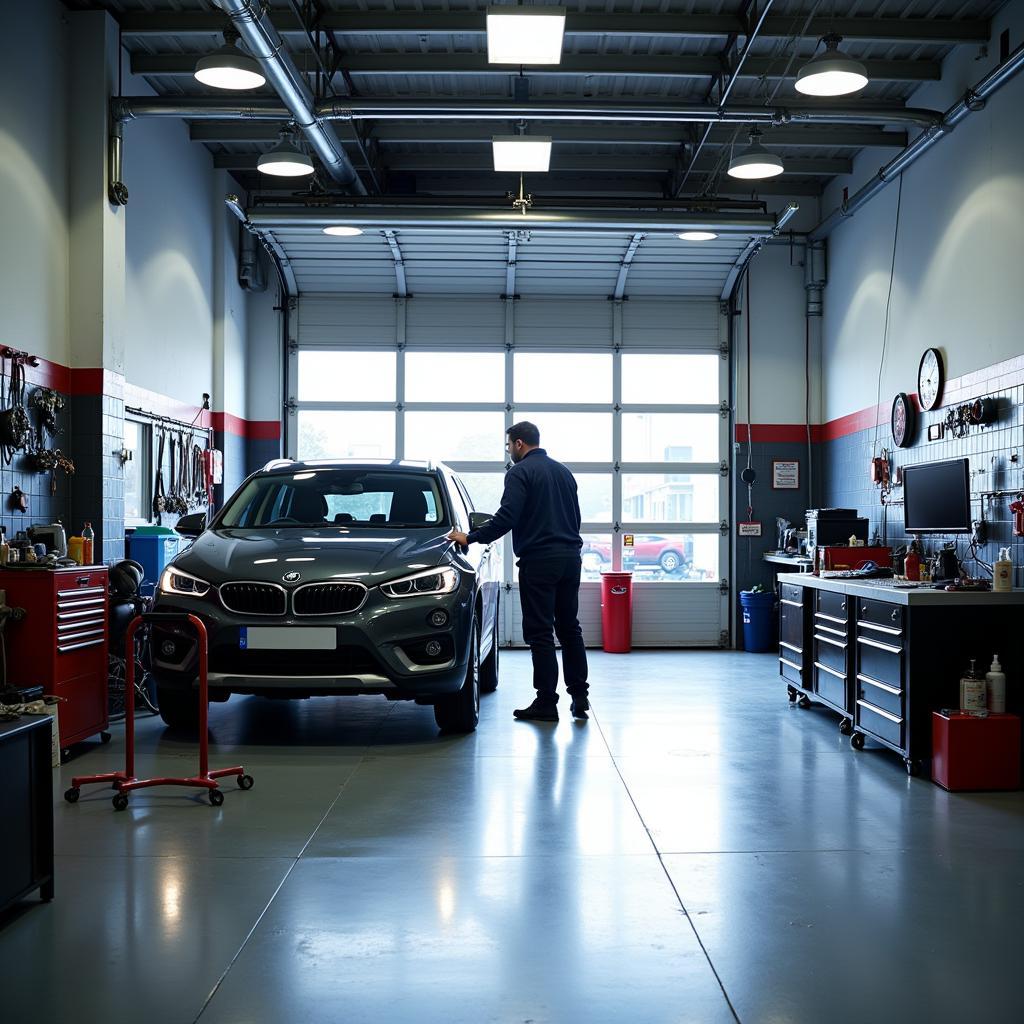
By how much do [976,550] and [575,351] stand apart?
18.8 ft

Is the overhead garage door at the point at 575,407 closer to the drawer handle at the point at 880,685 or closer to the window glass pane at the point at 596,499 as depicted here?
the window glass pane at the point at 596,499

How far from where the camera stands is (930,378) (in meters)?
8.38

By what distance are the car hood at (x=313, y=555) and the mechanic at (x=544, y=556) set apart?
27.8 inches

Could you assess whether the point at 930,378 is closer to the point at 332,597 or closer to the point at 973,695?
the point at 973,695

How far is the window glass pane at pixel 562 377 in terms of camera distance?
39.4 ft

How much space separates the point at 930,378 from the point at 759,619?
12.4 ft

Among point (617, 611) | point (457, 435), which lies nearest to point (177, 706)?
point (617, 611)

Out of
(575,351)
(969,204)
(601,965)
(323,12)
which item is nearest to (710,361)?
(575,351)

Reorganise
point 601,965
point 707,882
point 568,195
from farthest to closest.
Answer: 1. point 568,195
2. point 707,882
3. point 601,965

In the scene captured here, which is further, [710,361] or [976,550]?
[710,361]

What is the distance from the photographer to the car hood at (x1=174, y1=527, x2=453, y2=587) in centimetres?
564

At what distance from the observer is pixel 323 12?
25.3 feet

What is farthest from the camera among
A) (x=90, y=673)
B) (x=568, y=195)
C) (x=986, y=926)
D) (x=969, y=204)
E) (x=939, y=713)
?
(x=568, y=195)

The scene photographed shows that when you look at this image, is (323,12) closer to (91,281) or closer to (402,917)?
(91,281)
